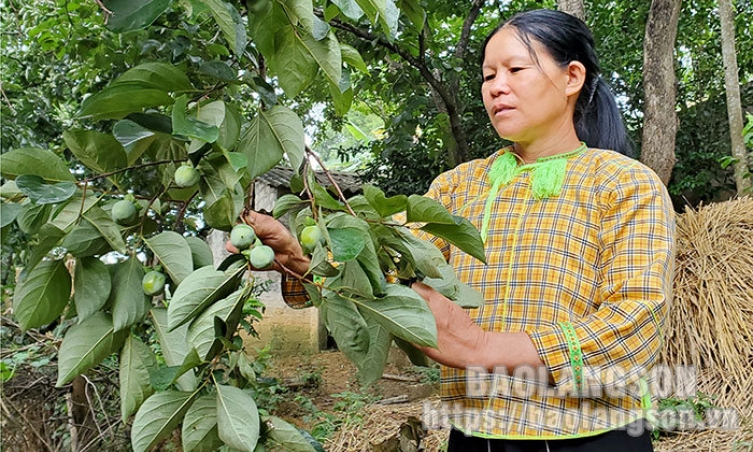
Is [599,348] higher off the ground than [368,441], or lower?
higher

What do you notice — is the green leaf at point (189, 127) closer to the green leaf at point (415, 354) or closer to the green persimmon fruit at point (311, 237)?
the green persimmon fruit at point (311, 237)

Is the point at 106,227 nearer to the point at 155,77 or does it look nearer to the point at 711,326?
the point at 155,77

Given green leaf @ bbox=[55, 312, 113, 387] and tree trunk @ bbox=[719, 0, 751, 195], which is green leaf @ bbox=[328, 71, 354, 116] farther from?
tree trunk @ bbox=[719, 0, 751, 195]

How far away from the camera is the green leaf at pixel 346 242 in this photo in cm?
50

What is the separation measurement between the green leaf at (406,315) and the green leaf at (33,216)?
0.97 feet

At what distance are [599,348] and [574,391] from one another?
0.08 m

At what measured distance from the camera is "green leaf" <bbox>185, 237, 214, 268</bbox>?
0.69 m

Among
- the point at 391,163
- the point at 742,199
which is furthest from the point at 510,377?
the point at 391,163

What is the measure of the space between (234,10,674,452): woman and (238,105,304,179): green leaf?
27cm

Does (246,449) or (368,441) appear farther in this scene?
(368,441)

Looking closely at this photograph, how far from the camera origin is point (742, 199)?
10.3ft

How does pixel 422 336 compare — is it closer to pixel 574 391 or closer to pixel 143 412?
pixel 143 412

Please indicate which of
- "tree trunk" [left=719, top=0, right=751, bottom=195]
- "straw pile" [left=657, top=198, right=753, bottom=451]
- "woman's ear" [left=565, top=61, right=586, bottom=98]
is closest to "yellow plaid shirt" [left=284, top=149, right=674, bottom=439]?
"woman's ear" [left=565, top=61, right=586, bottom=98]

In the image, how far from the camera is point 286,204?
0.58 metres
